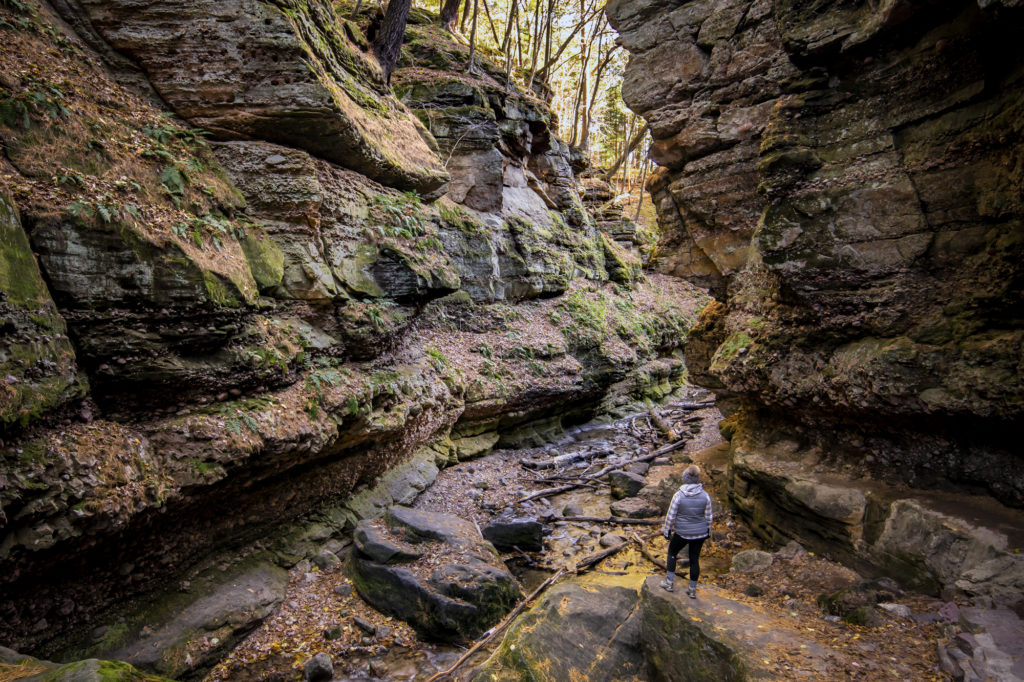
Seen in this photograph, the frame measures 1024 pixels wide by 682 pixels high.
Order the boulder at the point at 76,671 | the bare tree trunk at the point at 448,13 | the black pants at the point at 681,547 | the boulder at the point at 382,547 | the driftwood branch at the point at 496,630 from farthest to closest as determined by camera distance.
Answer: the bare tree trunk at the point at 448,13 < the boulder at the point at 382,547 < the black pants at the point at 681,547 < the driftwood branch at the point at 496,630 < the boulder at the point at 76,671

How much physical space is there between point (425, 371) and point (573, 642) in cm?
676

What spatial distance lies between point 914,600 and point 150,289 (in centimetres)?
1003

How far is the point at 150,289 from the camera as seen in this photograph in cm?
592

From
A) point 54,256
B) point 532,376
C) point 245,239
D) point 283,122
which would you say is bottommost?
point 532,376

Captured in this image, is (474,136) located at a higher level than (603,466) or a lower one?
higher

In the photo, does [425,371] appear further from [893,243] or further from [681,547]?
[893,243]

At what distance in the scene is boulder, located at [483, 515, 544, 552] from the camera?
9164 millimetres

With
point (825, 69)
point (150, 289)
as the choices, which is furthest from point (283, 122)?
point (825, 69)

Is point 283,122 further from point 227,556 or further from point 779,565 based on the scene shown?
A: point 779,565

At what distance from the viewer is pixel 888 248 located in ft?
23.6

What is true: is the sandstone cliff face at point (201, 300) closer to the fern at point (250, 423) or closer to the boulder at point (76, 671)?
the fern at point (250, 423)

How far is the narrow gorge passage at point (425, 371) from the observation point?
16.9 ft

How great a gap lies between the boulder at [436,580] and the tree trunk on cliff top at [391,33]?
11865 millimetres

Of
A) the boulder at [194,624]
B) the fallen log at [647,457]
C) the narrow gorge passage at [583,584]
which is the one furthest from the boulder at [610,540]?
the boulder at [194,624]
